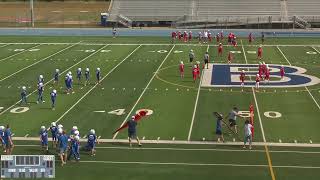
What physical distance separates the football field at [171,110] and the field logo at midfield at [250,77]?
59 millimetres

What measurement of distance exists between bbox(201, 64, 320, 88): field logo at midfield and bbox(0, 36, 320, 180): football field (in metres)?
0.06

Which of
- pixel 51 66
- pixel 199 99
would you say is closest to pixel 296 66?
pixel 199 99

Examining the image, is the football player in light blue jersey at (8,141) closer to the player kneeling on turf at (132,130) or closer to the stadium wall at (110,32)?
the player kneeling on turf at (132,130)

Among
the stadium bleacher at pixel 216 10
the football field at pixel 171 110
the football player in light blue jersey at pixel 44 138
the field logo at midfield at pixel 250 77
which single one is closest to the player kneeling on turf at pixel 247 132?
the football field at pixel 171 110

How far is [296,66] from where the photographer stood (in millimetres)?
33812

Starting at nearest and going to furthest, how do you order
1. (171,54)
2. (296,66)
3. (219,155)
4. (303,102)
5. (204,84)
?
1. (219,155)
2. (303,102)
3. (204,84)
4. (296,66)
5. (171,54)

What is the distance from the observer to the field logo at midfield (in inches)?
1113

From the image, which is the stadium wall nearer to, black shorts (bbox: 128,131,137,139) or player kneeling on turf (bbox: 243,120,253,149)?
black shorts (bbox: 128,131,137,139)

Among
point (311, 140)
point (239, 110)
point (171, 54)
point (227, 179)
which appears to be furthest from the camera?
point (171, 54)

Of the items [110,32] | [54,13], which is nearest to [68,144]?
[110,32]

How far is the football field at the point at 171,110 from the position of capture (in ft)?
52.5

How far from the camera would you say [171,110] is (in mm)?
22938

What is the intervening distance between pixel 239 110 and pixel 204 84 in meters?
5.76

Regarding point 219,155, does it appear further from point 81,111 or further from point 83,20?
point 83,20
